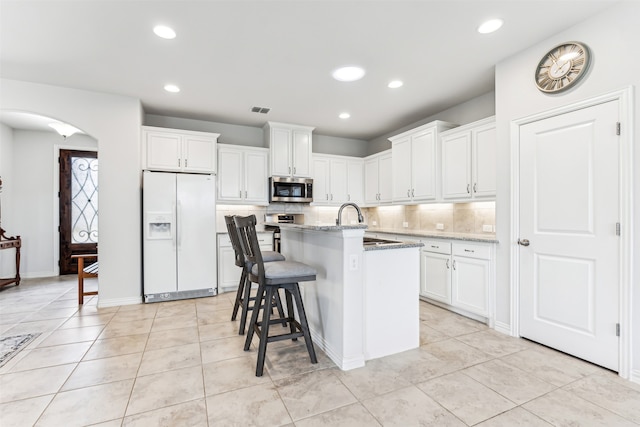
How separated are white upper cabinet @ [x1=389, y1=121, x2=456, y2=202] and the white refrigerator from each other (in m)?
2.86

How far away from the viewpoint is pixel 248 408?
1.76 m

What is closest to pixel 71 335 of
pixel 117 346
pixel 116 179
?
pixel 117 346

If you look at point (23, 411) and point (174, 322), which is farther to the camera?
point (174, 322)

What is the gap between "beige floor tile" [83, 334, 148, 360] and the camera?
2.48m

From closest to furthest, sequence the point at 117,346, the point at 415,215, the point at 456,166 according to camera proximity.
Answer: the point at 117,346 → the point at 456,166 → the point at 415,215

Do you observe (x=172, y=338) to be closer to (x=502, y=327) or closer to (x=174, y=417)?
(x=174, y=417)

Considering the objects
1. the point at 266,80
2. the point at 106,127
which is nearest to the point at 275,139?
the point at 266,80

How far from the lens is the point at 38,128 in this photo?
5363 mm

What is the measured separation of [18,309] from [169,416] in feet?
11.5

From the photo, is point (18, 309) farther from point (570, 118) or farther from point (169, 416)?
point (570, 118)

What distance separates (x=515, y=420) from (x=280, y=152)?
4398mm

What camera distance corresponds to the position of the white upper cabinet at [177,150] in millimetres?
4109

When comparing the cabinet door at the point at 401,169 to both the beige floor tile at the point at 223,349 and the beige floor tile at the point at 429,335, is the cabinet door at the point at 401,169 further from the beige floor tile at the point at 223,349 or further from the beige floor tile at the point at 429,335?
the beige floor tile at the point at 223,349

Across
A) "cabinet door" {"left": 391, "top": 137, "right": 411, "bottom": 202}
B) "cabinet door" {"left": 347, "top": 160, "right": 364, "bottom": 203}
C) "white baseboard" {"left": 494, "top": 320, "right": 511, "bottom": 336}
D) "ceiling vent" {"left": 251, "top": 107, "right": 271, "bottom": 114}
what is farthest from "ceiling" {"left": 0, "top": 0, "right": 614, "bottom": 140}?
"white baseboard" {"left": 494, "top": 320, "right": 511, "bottom": 336}
